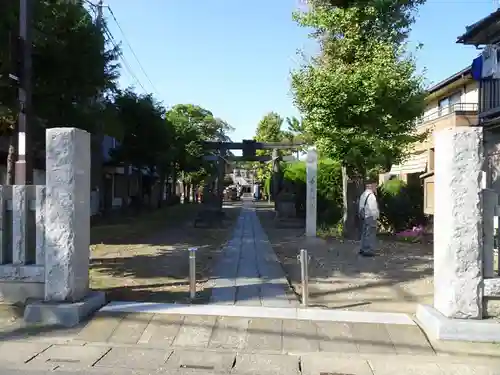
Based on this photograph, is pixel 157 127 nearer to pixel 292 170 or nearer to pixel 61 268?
pixel 292 170

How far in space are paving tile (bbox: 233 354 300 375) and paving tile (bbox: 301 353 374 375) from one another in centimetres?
11

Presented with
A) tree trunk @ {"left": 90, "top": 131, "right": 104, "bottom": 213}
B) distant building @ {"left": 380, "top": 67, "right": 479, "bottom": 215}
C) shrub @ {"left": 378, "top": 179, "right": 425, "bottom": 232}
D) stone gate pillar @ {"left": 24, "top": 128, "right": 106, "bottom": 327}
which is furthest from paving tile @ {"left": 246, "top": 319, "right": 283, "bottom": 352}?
tree trunk @ {"left": 90, "top": 131, "right": 104, "bottom": 213}

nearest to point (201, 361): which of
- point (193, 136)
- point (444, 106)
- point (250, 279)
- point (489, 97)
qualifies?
point (250, 279)

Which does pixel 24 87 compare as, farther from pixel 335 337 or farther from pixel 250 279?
pixel 335 337

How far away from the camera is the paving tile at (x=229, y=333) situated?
6082mm

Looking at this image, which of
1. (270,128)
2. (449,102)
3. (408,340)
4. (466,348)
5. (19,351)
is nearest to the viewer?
(19,351)

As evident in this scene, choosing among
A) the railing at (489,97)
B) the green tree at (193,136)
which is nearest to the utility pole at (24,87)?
the railing at (489,97)

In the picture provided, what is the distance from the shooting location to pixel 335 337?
624 cm

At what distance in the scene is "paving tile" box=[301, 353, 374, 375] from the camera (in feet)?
17.3

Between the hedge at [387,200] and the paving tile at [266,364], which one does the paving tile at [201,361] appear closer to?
the paving tile at [266,364]

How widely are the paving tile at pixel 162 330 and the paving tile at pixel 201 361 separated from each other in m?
0.39

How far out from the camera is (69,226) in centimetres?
683

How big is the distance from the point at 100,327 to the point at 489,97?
14.2m

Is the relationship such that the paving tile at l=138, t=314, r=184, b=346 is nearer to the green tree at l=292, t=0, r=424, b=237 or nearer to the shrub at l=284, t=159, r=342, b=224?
the green tree at l=292, t=0, r=424, b=237
